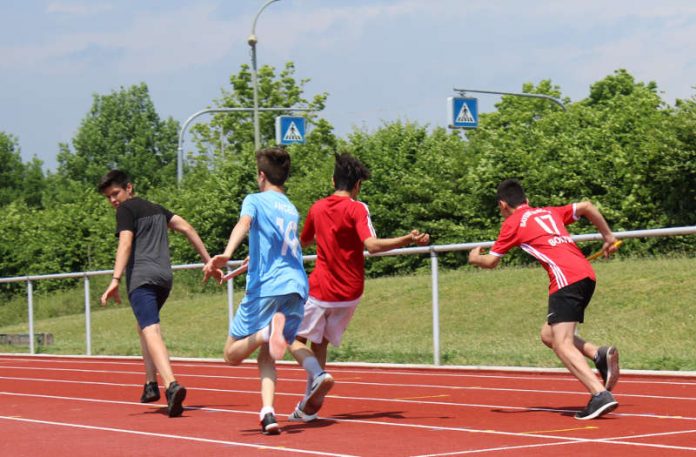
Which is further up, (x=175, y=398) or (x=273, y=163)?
(x=273, y=163)

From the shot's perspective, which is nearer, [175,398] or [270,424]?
[270,424]

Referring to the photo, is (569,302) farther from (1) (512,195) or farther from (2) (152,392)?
(2) (152,392)

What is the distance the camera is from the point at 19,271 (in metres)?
40.8

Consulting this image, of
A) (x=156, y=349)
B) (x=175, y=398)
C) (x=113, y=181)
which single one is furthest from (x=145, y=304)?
(x=113, y=181)

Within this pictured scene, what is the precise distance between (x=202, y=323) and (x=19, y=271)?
70.0 ft

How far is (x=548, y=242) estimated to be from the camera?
9031 millimetres

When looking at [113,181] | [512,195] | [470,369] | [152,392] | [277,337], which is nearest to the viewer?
[277,337]

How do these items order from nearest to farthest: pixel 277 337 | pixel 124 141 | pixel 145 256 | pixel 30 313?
→ pixel 277 337 → pixel 145 256 → pixel 30 313 → pixel 124 141

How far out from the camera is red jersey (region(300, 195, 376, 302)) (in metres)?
8.93

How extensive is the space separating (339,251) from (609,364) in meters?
2.04

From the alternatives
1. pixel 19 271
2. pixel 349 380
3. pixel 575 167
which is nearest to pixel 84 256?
pixel 19 271

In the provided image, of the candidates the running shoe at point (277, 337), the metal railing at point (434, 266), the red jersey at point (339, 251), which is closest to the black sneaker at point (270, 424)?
the running shoe at point (277, 337)

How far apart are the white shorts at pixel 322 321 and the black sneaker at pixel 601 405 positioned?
1.74 metres

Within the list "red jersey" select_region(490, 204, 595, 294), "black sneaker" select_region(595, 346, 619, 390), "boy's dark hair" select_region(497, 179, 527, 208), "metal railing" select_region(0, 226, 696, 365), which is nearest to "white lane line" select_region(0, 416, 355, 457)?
"red jersey" select_region(490, 204, 595, 294)
